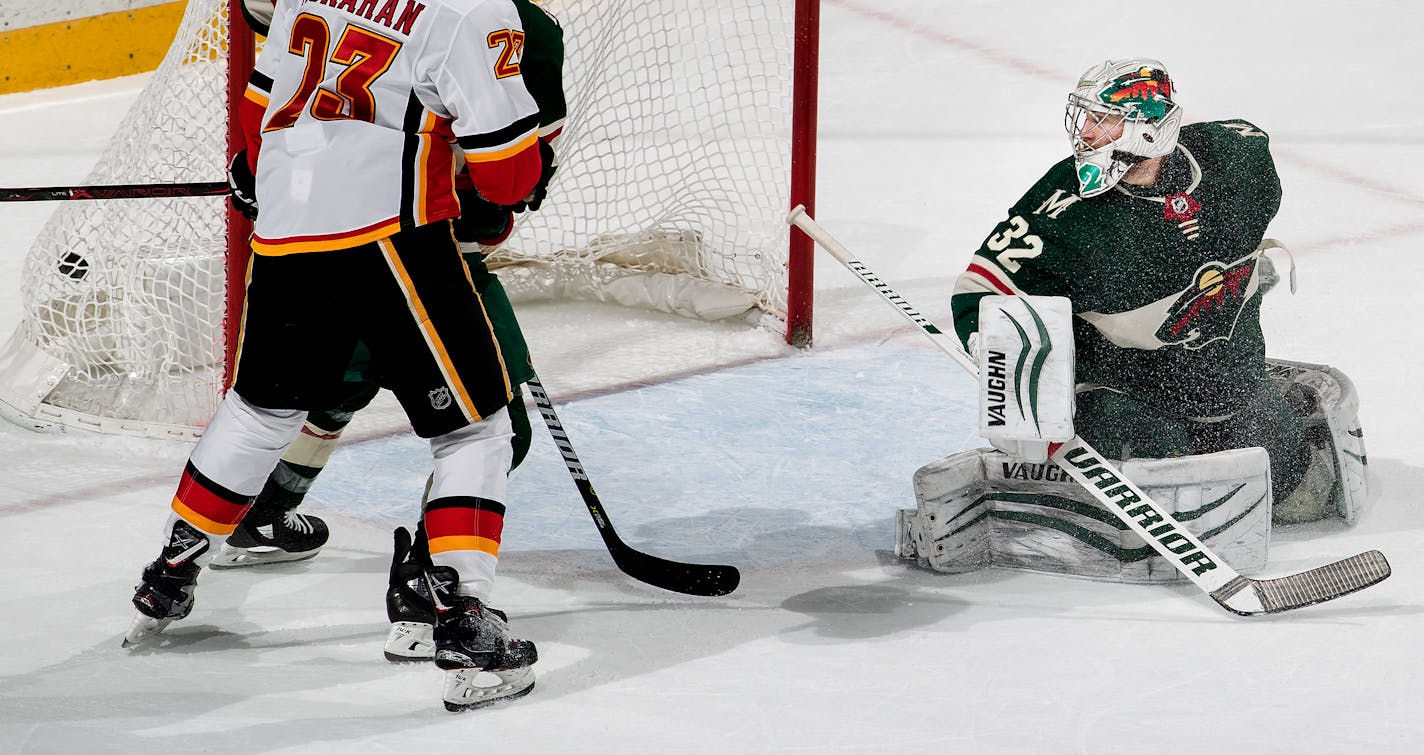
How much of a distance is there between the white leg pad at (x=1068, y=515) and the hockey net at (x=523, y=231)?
1.26 m

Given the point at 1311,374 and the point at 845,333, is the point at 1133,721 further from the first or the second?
the point at 845,333

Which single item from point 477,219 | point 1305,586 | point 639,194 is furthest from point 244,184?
point 639,194

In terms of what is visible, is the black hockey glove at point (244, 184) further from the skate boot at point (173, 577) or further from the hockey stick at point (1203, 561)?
the hockey stick at point (1203, 561)

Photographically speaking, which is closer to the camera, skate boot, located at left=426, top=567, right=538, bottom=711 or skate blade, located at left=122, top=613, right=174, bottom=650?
skate boot, located at left=426, top=567, right=538, bottom=711

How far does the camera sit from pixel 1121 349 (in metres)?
2.98

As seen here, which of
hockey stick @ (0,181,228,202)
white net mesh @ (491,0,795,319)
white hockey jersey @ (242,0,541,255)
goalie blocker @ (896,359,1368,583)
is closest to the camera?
white hockey jersey @ (242,0,541,255)

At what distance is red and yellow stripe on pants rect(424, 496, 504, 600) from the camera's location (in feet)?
8.15

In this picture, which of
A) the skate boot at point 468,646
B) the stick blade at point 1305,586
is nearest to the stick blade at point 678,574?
the skate boot at point 468,646

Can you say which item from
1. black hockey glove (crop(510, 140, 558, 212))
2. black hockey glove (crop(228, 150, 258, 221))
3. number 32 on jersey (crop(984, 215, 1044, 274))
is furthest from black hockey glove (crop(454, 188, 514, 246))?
number 32 on jersey (crop(984, 215, 1044, 274))

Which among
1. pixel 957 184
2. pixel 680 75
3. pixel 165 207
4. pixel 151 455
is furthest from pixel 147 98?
pixel 957 184

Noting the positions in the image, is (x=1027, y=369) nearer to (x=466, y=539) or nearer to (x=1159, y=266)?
(x=1159, y=266)

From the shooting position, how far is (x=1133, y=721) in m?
2.46

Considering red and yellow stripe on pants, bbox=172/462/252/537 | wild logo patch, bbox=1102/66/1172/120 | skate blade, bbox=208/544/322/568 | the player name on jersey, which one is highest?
the player name on jersey

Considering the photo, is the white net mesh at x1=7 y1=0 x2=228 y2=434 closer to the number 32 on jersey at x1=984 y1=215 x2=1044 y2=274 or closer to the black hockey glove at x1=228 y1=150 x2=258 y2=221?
the black hockey glove at x1=228 y1=150 x2=258 y2=221
